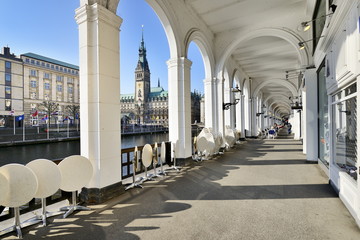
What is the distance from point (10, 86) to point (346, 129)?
63.8 m

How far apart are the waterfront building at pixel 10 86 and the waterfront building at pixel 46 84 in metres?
2.32

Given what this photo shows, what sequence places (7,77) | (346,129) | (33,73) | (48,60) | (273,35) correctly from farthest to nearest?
(48,60) < (33,73) < (7,77) < (273,35) < (346,129)

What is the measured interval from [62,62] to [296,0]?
7655 cm

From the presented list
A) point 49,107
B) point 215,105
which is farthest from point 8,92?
point 215,105

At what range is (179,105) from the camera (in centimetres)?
709

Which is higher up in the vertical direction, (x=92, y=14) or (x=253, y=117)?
(x=92, y=14)

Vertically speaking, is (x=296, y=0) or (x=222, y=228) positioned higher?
(x=296, y=0)

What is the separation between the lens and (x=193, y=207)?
343 centimetres

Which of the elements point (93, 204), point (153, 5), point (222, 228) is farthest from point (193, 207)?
point (153, 5)

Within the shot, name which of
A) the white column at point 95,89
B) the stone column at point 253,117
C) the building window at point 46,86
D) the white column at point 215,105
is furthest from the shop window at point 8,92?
the white column at point 95,89

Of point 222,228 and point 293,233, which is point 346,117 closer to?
point 293,233

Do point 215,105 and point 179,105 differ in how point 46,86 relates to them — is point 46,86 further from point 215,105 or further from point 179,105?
point 179,105

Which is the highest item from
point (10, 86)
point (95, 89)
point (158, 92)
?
point (158, 92)

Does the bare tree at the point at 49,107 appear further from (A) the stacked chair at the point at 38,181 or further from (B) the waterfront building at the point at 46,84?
(A) the stacked chair at the point at 38,181
